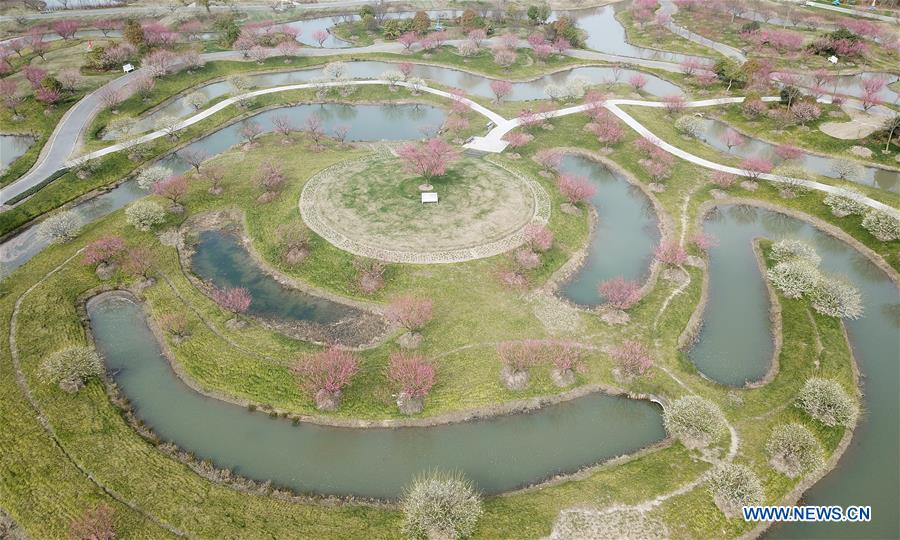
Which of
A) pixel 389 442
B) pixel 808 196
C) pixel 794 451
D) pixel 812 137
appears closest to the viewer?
pixel 794 451

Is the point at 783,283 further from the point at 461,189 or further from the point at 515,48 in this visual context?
the point at 515,48

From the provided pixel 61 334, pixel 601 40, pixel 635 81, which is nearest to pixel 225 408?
pixel 61 334

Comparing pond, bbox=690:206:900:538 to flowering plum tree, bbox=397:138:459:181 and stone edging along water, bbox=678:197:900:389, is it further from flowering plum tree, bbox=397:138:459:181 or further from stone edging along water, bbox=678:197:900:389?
flowering plum tree, bbox=397:138:459:181

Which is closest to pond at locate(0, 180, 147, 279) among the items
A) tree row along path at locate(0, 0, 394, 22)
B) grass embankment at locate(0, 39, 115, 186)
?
grass embankment at locate(0, 39, 115, 186)

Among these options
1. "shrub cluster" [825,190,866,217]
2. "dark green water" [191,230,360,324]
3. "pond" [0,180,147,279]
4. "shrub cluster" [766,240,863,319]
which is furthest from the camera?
"shrub cluster" [825,190,866,217]

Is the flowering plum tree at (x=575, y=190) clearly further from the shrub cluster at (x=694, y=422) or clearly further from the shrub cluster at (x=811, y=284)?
the shrub cluster at (x=694, y=422)

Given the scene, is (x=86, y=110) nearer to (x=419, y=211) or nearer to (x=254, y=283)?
(x=254, y=283)

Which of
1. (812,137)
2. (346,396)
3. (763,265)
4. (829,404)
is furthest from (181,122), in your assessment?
(812,137)
